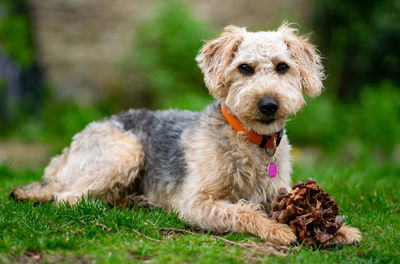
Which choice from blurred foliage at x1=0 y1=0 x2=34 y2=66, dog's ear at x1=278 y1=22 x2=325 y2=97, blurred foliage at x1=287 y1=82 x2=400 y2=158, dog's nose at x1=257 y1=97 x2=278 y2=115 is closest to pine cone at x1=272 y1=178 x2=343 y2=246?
dog's nose at x1=257 y1=97 x2=278 y2=115

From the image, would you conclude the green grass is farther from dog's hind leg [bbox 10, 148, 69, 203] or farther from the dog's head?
the dog's head

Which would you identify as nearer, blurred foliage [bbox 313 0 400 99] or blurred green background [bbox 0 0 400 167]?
blurred green background [bbox 0 0 400 167]

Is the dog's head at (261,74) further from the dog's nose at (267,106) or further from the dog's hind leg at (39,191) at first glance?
the dog's hind leg at (39,191)

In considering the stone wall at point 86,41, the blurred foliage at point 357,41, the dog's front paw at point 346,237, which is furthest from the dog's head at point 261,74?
the blurred foliage at point 357,41

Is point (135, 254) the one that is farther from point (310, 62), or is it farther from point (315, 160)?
point (315, 160)

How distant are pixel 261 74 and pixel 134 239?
1990mm

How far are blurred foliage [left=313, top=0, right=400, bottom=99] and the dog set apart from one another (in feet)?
33.9

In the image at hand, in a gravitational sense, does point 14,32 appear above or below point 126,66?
above

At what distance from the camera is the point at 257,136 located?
14.8 feet

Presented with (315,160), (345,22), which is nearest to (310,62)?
(315,160)

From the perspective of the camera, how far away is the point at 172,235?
4.22 m

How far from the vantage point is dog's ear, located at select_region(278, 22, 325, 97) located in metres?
4.65

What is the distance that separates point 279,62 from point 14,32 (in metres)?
8.33

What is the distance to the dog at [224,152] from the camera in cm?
424
